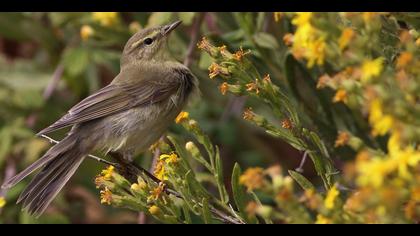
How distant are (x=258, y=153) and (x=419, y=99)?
3303 millimetres

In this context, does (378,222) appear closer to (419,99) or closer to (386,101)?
(386,101)

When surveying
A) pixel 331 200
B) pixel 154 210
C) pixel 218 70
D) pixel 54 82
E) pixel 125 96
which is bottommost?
pixel 331 200

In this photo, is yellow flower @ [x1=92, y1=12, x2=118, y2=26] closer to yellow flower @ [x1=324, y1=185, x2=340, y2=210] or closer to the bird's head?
the bird's head

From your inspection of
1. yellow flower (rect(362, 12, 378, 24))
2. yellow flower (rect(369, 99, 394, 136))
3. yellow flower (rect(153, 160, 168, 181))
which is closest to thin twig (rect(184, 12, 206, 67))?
yellow flower (rect(153, 160, 168, 181))

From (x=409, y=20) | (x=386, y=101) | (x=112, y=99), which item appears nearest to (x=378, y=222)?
(x=386, y=101)

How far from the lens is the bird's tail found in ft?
11.5

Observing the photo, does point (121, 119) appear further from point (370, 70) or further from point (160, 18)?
point (370, 70)

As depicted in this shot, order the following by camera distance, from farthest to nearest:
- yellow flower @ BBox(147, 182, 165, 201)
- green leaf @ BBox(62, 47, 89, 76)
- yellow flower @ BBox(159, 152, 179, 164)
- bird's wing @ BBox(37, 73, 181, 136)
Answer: green leaf @ BBox(62, 47, 89, 76) < bird's wing @ BBox(37, 73, 181, 136) < yellow flower @ BBox(159, 152, 179, 164) < yellow flower @ BBox(147, 182, 165, 201)

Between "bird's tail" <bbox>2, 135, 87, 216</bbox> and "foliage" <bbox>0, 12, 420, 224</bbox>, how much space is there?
0.86 feet

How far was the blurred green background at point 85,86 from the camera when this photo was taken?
4465mm

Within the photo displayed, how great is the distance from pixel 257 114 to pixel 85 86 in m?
2.58

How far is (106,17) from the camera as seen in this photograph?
4402mm

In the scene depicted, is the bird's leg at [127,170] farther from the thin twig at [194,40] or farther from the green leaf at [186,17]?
the thin twig at [194,40]

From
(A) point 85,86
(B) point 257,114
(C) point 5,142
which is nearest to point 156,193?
(B) point 257,114
